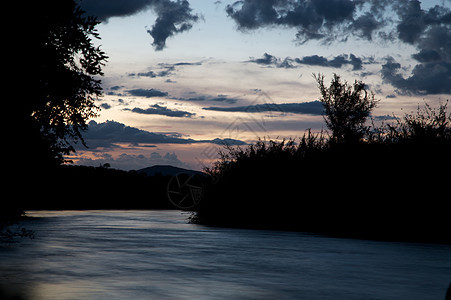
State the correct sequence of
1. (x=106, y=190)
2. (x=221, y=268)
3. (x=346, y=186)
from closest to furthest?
1. (x=221, y=268)
2. (x=346, y=186)
3. (x=106, y=190)

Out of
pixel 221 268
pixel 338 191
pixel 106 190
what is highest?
pixel 338 191

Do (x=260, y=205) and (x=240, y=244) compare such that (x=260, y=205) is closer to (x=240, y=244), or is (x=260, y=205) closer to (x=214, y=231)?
(x=214, y=231)

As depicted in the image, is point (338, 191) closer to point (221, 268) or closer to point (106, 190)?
point (221, 268)

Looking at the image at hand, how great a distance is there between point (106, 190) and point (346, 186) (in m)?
29.3

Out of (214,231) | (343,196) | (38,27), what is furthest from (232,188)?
(38,27)

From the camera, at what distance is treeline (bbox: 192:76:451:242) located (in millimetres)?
15656

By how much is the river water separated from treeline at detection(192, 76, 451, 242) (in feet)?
5.33

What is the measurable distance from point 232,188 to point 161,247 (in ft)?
22.1

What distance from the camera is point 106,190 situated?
43562 millimetres

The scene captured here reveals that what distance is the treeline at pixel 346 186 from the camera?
51.4 ft

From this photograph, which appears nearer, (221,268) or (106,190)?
(221,268)

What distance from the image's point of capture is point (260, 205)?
19.1 metres

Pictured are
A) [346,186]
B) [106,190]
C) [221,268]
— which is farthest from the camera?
[106,190]

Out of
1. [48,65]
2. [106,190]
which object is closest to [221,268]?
[48,65]
